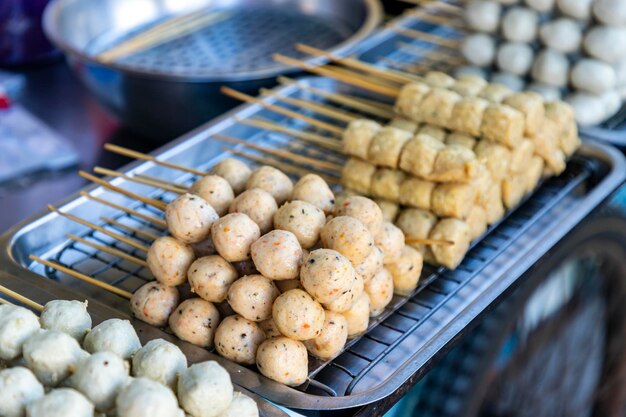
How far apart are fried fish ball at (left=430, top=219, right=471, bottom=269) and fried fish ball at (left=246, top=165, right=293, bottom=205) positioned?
48 cm

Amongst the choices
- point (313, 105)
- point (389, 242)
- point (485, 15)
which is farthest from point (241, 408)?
point (485, 15)

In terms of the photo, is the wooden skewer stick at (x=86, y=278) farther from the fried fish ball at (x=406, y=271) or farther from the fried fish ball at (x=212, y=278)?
the fried fish ball at (x=406, y=271)

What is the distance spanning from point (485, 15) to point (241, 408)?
225cm

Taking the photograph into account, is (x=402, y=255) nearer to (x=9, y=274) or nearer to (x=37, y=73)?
(x=9, y=274)

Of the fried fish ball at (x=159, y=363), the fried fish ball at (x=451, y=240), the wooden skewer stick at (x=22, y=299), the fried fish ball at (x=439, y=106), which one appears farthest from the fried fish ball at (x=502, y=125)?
the wooden skewer stick at (x=22, y=299)

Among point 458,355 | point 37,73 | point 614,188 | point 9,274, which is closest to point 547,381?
point 458,355

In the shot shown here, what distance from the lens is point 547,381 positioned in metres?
3.40

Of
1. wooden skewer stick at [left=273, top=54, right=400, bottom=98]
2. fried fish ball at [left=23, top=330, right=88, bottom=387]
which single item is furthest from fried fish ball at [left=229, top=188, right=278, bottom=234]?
wooden skewer stick at [left=273, top=54, right=400, bottom=98]

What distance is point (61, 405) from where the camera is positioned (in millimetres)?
1421

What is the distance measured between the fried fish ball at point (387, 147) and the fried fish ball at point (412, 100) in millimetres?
204

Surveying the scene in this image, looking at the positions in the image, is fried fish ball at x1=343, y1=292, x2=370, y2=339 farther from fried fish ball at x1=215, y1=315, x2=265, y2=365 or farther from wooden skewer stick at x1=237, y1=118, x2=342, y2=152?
wooden skewer stick at x1=237, y1=118, x2=342, y2=152

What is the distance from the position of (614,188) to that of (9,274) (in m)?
1.91

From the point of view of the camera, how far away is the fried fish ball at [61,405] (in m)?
1.42

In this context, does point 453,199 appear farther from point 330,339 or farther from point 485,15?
point 485,15
